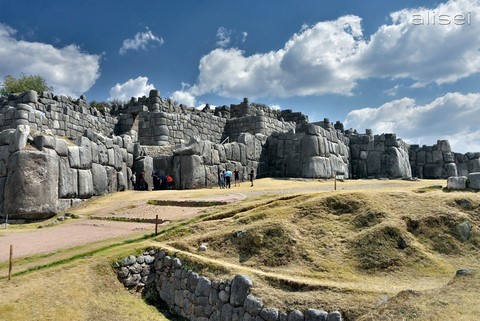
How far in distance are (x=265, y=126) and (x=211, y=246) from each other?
2273 cm

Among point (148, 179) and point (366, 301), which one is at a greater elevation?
point (148, 179)

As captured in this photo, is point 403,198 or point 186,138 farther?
point 186,138

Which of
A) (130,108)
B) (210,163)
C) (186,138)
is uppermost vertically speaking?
(130,108)

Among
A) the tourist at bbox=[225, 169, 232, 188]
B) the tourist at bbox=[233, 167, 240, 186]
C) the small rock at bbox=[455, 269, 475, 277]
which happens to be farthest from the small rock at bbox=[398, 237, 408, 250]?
the tourist at bbox=[233, 167, 240, 186]

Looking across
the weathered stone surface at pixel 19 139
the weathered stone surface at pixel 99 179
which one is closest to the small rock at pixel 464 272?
the weathered stone surface at pixel 19 139

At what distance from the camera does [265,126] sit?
32.9 m

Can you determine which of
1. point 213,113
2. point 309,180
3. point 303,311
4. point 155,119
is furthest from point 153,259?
point 213,113

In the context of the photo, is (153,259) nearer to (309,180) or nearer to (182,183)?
(182,183)

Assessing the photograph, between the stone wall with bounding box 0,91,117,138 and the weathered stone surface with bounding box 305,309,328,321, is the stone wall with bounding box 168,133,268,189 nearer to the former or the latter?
the stone wall with bounding box 0,91,117,138

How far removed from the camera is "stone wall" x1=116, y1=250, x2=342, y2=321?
777 cm

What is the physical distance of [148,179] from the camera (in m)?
25.3

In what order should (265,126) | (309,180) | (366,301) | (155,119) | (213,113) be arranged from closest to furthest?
(366,301), (309,180), (155,119), (265,126), (213,113)

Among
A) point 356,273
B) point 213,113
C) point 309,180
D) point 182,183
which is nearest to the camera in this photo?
point 356,273

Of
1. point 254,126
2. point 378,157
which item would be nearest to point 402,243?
point 254,126
